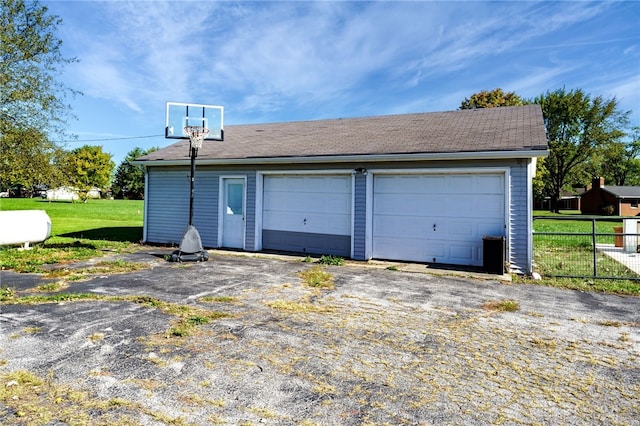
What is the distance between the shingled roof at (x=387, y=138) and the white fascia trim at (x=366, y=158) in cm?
3

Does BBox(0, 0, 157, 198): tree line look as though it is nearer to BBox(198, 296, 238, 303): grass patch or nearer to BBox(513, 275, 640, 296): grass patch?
BBox(198, 296, 238, 303): grass patch

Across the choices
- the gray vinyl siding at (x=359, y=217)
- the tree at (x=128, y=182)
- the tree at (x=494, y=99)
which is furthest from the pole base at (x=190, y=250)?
the tree at (x=128, y=182)

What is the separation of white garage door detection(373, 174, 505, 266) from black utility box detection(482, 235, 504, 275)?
59cm

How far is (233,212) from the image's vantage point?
11031mm

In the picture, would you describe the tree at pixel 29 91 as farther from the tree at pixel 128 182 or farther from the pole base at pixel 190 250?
the tree at pixel 128 182

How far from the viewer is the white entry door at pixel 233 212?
1087 centimetres

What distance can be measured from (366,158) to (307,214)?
2300 mm

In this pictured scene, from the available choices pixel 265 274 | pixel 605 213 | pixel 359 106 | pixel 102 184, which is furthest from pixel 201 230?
pixel 102 184

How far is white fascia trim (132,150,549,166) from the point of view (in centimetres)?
771

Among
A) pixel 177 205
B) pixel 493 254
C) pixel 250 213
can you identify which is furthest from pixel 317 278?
pixel 177 205

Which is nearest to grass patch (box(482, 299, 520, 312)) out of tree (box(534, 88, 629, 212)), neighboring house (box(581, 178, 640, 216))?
tree (box(534, 88, 629, 212))

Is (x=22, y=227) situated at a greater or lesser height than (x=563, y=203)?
lesser

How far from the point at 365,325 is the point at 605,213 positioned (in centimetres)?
4660

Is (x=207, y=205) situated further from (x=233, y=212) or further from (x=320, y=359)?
(x=320, y=359)
